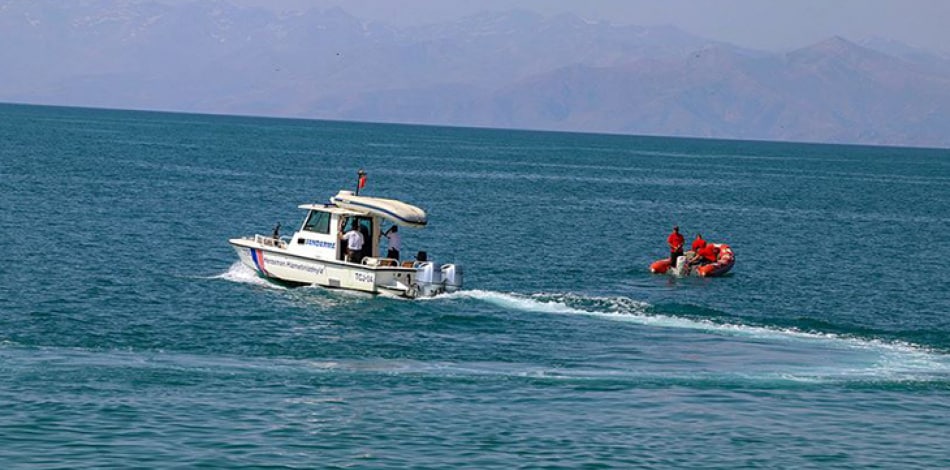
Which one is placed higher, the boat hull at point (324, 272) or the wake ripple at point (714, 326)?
the boat hull at point (324, 272)

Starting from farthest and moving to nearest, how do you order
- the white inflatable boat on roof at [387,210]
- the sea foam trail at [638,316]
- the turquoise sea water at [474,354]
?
the white inflatable boat on roof at [387,210] < the sea foam trail at [638,316] < the turquoise sea water at [474,354]

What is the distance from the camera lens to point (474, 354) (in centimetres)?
3841

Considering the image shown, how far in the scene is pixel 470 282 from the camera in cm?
5450

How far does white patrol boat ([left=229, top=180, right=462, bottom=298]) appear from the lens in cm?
4703

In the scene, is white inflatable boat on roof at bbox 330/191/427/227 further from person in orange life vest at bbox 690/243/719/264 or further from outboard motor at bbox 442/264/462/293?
person in orange life vest at bbox 690/243/719/264

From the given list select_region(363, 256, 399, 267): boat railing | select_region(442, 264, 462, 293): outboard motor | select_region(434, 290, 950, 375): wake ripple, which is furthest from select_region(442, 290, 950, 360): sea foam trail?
select_region(363, 256, 399, 267): boat railing

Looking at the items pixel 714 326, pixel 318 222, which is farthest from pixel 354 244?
pixel 714 326

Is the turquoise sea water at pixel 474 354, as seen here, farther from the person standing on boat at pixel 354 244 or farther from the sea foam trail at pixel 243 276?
the person standing on boat at pixel 354 244

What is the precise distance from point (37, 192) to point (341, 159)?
90.3 meters

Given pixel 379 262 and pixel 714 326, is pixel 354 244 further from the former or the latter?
pixel 714 326

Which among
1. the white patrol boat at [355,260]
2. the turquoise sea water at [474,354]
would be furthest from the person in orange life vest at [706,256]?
the white patrol boat at [355,260]

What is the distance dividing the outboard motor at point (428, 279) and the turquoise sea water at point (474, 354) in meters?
0.67

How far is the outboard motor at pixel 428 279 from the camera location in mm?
47062

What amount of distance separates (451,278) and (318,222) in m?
4.81
